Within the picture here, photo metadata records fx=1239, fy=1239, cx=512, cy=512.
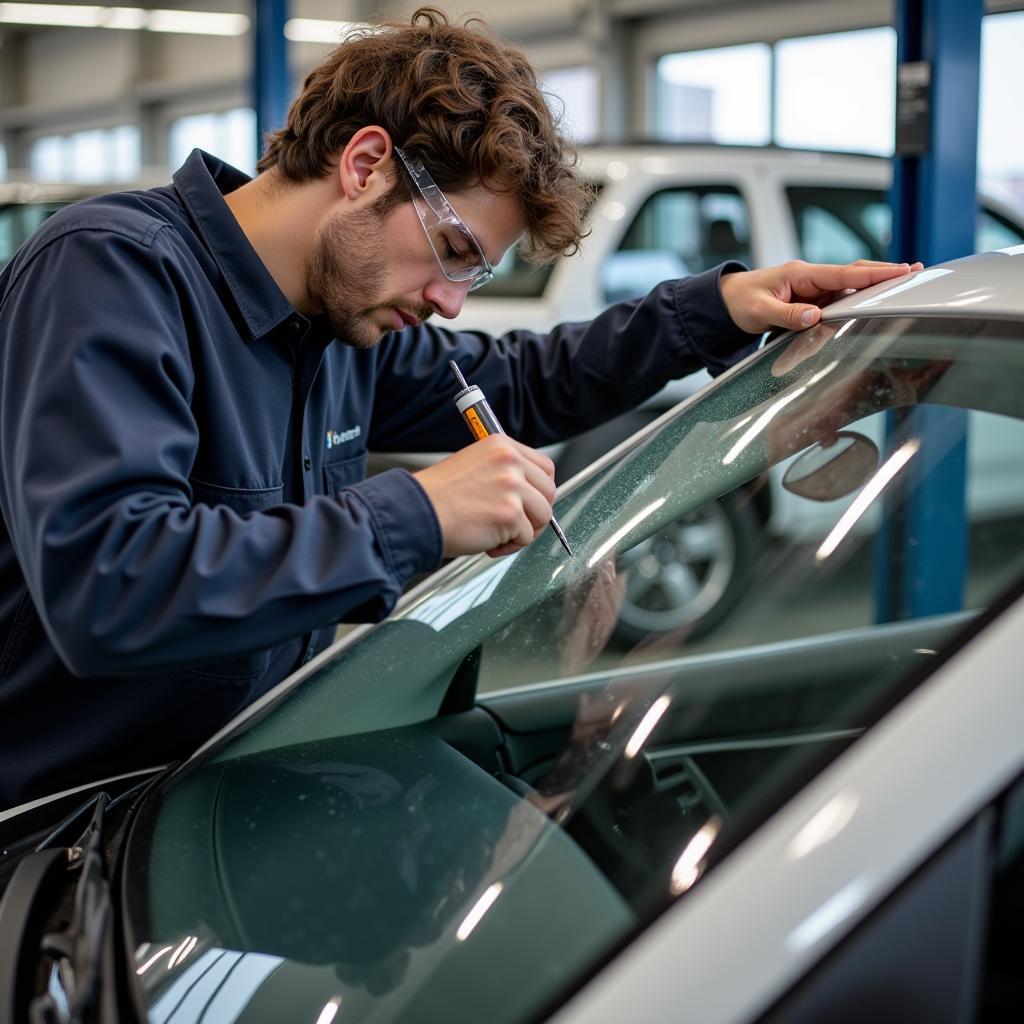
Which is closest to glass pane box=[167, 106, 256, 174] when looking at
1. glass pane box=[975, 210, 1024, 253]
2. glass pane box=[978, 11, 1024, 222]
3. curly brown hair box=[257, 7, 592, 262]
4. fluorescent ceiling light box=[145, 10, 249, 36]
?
fluorescent ceiling light box=[145, 10, 249, 36]

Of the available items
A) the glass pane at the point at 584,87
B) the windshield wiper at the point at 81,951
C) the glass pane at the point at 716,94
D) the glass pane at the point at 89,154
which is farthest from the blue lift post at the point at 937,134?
the glass pane at the point at 89,154

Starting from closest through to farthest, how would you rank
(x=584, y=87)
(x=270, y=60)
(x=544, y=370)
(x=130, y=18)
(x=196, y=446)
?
1. (x=196, y=446)
2. (x=544, y=370)
3. (x=270, y=60)
4. (x=584, y=87)
5. (x=130, y=18)

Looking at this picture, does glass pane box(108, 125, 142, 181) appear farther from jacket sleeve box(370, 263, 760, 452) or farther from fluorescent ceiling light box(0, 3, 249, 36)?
jacket sleeve box(370, 263, 760, 452)

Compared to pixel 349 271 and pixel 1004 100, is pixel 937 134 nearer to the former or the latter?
pixel 349 271

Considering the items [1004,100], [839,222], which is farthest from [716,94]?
[839,222]

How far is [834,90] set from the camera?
9.27 metres

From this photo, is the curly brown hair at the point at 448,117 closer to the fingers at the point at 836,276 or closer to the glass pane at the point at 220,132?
the fingers at the point at 836,276

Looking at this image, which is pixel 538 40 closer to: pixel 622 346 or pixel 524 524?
pixel 622 346

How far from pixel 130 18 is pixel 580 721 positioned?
1390 cm

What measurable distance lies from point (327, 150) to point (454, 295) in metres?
0.24

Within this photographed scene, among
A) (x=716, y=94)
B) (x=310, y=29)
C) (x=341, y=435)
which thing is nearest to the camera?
(x=341, y=435)

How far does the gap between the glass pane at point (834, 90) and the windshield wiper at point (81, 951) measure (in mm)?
8606

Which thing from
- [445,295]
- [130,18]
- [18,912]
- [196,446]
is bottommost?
[18,912]

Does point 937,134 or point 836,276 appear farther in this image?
point 937,134
